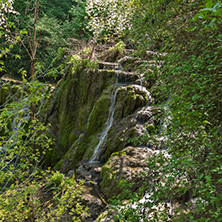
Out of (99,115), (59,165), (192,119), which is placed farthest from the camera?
(59,165)

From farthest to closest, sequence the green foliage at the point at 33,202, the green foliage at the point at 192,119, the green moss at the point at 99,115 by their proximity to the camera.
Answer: the green moss at the point at 99,115, the green foliage at the point at 33,202, the green foliage at the point at 192,119

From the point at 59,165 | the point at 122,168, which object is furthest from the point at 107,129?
the point at 59,165

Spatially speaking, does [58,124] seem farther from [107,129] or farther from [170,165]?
[170,165]

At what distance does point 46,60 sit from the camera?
1571 cm

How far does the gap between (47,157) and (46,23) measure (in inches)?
461

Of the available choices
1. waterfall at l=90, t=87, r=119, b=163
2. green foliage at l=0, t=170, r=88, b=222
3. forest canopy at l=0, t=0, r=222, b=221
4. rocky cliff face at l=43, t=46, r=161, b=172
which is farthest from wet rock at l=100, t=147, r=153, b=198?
waterfall at l=90, t=87, r=119, b=163

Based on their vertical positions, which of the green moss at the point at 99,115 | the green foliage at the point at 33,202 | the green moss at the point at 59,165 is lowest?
the green moss at the point at 59,165

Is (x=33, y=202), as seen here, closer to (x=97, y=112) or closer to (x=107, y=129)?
(x=107, y=129)

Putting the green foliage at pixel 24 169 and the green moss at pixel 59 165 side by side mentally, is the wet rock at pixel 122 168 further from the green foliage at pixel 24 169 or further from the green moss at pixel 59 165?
the green moss at pixel 59 165

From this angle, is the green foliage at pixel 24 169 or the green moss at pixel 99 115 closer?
the green foliage at pixel 24 169

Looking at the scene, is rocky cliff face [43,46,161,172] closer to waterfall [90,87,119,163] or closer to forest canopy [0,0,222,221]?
waterfall [90,87,119,163]

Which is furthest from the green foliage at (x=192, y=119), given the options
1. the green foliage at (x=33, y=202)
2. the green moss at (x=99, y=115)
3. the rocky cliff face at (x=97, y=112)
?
the green moss at (x=99, y=115)

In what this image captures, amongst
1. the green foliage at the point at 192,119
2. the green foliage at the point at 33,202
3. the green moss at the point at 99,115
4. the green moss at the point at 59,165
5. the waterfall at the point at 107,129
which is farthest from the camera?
the green moss at the point at 59,165

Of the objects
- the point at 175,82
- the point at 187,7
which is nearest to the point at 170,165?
the point at 175,82
